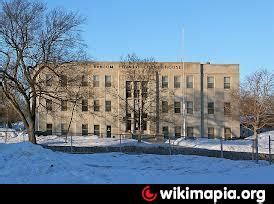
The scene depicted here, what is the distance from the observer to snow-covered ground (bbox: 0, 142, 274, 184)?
14.3 metres

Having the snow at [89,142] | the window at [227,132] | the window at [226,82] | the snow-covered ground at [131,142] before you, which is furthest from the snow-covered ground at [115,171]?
the window at [226,82]

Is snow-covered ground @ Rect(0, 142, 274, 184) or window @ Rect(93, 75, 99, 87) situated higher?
window @ Rect(93, 75, 99, 87)

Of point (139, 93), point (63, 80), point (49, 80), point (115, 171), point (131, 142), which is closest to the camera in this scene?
point (115, 171)

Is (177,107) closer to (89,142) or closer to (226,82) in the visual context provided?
(226,82)

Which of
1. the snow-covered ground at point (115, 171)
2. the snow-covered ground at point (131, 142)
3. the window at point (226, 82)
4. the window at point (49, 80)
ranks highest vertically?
the window at point (226, 82)

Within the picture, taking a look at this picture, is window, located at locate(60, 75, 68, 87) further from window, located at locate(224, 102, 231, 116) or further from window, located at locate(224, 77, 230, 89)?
window, located at locate(224, 77, 230, 89)

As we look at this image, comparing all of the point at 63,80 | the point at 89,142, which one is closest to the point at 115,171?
the point at 63,80

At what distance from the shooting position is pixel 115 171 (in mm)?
17156

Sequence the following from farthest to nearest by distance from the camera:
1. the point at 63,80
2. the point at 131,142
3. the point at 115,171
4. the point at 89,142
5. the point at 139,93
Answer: the point at 139,93 → the point at 89,142 → the point at 131,142 → the point at 63,80 → the point at 115,171

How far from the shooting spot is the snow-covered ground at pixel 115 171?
46.8 ft

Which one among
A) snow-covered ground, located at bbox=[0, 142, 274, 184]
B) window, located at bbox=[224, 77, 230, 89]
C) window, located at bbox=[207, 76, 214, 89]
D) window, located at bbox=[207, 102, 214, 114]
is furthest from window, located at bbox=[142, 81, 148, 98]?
snow-covered ground, located at bbox=[0, 142, 274, 184]

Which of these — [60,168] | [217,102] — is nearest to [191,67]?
[217,102]

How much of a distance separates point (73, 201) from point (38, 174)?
6.10m

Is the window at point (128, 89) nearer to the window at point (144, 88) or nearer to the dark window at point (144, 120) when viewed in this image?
the window at point (144, 88)
